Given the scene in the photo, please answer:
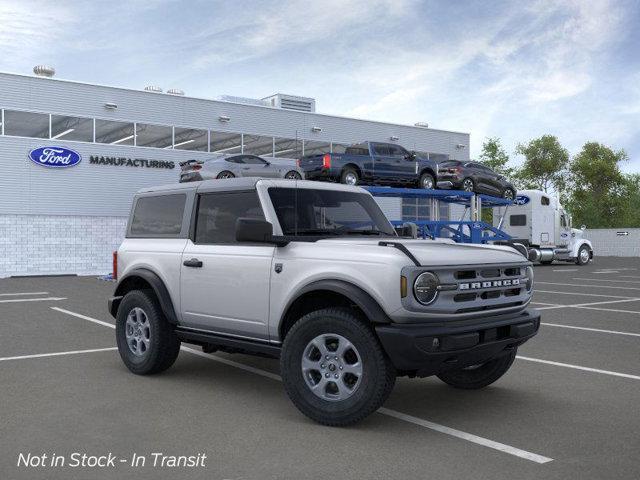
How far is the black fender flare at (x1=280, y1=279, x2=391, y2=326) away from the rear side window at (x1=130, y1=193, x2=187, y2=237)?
2.10m

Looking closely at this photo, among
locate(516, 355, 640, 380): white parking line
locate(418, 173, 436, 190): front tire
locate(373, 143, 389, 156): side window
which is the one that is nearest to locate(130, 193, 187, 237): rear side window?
locate(516, 355, 640, 380): white parking line

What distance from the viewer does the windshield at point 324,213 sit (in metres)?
5.92

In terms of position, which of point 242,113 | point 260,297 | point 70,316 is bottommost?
point 70,316

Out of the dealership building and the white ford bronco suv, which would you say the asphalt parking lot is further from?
the dealership building

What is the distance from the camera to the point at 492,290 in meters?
5.34

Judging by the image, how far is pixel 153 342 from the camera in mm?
6566

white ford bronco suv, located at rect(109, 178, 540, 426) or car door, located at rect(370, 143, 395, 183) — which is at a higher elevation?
car door, located at rect(370, 143, 395, 183)

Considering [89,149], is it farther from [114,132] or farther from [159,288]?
[159,288]

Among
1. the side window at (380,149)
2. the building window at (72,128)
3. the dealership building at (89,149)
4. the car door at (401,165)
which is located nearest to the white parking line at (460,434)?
the side window at (380,149)

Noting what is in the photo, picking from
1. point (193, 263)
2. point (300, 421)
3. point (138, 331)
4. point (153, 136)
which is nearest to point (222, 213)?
point (193, 263)

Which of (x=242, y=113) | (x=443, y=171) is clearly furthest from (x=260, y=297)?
(x=242, y=113)

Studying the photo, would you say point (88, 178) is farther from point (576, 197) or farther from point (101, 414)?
point (576, 197)

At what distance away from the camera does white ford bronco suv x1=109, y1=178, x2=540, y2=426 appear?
4832 millimetres

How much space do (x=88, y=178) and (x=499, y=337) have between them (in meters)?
25.0
